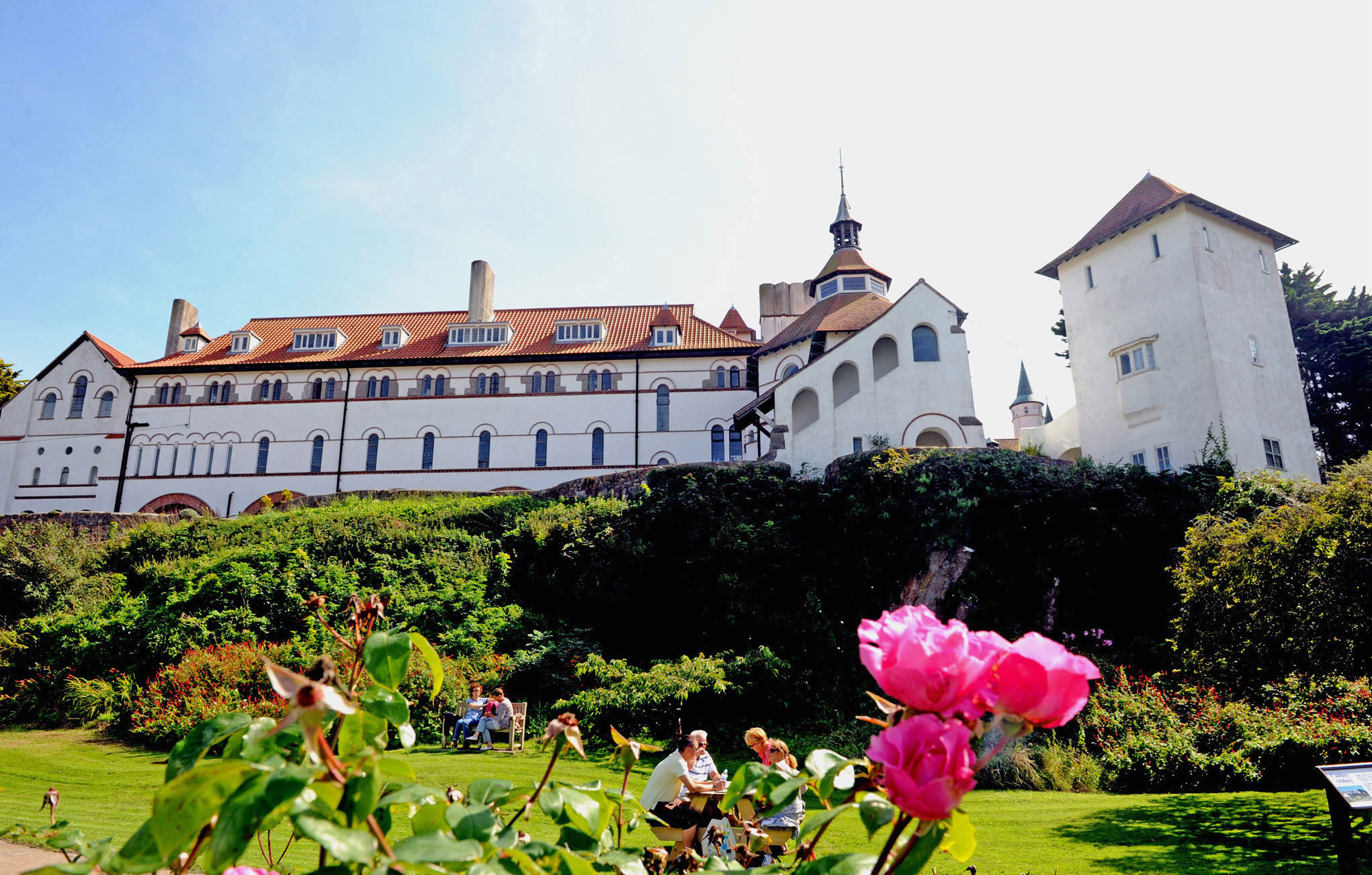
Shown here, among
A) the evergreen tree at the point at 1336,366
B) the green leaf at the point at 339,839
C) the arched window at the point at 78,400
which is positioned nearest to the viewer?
the green leaf at the point at 339,839

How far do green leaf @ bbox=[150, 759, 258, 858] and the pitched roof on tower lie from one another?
3210cm

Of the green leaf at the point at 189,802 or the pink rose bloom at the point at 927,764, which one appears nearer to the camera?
the green leaf at the point at 189,802

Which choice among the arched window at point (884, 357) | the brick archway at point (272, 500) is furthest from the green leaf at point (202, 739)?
the brick archway at point (272, 500)

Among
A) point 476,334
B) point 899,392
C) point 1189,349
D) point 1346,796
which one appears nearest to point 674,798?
point 1346,796

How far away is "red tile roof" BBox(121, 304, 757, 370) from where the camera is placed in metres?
46.8

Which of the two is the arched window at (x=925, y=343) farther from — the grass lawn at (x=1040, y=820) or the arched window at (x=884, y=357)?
the grass lawn at (x=1040, y=820)

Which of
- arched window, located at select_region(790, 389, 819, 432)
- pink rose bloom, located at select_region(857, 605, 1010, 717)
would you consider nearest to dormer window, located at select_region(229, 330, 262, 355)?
arched window, located at select_region(790, 389, 819, 432)

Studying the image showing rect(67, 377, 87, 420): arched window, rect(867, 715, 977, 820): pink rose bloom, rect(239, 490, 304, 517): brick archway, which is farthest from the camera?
rect(67, 377, 87, 420): arched window

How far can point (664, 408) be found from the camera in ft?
148

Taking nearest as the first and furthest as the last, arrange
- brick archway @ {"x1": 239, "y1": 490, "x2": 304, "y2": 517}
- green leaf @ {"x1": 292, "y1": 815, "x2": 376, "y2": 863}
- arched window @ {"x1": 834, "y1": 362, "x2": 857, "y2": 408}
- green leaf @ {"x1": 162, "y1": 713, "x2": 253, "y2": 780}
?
green leaf @ {"x1": 292, "y1": 815, "x2": 376, "y2": 863} < green leaf @ {"x1": 162, "y1": 713, "x2": 253, "y2": 780} < arched window @ {"x1": 834, "y1": 362, "x2": 857, "y2": 408} < brick archway @ {"x1": 239, "y1": 490, "x2": 304, "y2": 517}

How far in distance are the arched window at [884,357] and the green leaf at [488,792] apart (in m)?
29.1

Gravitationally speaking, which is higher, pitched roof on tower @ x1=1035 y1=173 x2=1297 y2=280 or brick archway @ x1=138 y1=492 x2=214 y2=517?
pitched roof on tower @ x1=1035 y1=173 x2=1297 y2=280

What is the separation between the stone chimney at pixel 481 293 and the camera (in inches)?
1984

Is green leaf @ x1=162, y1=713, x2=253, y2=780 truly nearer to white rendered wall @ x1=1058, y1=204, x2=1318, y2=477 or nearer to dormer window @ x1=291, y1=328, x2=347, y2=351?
white rendered wall @ x1=1058, y1=204, x2=1318, y2=477
